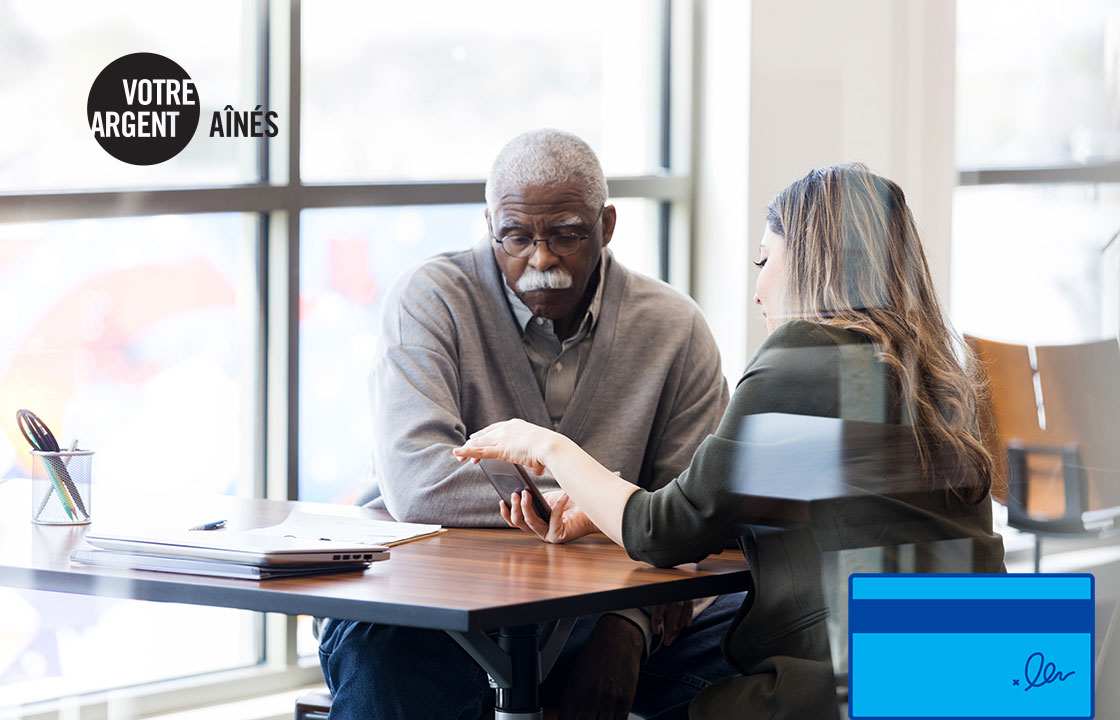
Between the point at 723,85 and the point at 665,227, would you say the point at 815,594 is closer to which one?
the point at 723,85

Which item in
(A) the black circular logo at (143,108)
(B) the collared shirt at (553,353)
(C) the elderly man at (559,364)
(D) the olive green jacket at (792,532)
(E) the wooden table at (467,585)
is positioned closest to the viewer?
(E) the wooden table at (467,585)

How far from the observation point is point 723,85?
2.27 meters

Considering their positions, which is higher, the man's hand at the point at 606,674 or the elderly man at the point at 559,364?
the elderly man at the point at 559,364

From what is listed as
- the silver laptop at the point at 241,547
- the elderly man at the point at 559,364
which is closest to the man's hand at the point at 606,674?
the elderly man at the point at 559,364

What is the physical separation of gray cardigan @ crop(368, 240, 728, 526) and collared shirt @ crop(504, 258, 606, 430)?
0.07 ft

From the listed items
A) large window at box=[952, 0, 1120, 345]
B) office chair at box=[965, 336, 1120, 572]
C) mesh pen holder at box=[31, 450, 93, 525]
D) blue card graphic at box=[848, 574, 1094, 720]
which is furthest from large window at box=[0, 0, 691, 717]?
blue card graphic at box=[848, 574, 1094, 720]

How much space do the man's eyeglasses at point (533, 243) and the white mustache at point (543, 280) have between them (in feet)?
0.09

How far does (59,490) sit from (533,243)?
2.56 ft

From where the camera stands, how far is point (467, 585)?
142 cm

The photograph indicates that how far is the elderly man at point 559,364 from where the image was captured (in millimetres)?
1882

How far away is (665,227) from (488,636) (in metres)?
1.39

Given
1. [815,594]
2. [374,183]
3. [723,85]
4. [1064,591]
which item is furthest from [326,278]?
[1064,591]

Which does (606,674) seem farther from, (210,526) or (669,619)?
(210,526)
